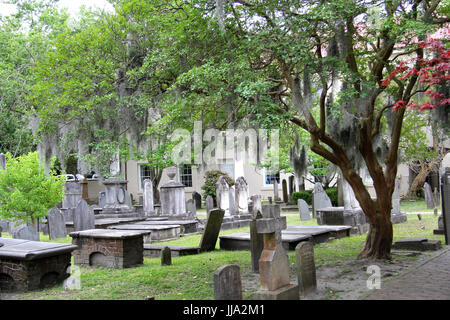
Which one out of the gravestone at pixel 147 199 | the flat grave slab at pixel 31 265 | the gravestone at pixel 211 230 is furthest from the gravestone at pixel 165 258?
the gravestone at pixel 147 199

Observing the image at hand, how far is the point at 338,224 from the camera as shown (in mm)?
15039

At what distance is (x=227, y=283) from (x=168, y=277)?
118 inches

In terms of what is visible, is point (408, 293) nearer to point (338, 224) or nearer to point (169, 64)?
point (169, 64)

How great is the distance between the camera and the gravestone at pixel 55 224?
48.9 feet

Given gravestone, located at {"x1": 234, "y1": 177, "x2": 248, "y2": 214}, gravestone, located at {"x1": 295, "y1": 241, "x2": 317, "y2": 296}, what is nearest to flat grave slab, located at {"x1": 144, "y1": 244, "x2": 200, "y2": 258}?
gravestone, located at {"x1": 295, "y1": 241, "x2": 317, "y2": 296}

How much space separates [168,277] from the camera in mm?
8133

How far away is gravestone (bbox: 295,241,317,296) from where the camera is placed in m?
6.52

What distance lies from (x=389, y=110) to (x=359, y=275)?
202 inches

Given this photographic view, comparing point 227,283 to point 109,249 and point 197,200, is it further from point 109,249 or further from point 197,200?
point 197,200

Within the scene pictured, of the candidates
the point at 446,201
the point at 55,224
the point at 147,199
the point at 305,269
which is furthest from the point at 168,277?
the point at 147,199

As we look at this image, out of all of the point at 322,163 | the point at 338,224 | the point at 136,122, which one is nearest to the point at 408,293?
the point at 338,224

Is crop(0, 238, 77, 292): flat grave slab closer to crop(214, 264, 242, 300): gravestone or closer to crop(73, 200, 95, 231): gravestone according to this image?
crop(214, 264, 242, 300): gravestone

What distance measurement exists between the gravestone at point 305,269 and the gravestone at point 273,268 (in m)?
0.50

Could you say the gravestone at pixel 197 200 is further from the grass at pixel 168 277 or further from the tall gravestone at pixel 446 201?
the tall gravestone at pixel 446 201
